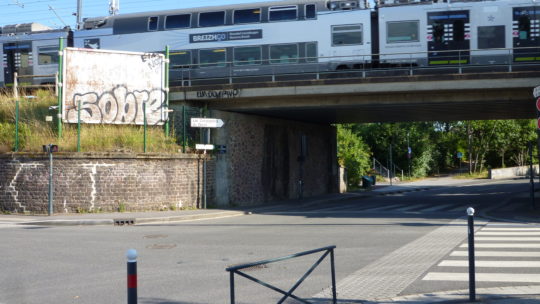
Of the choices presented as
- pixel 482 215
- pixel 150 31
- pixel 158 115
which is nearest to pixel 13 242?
pixel 158 115

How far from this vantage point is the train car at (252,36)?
26.1m

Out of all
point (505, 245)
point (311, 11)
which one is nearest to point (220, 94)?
point (311, 11)

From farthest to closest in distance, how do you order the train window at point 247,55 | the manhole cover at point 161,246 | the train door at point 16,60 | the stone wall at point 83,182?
the train door at point 16,60 → the train window at point 247,55 → the stone wall at point 83,182 → the manhole cover at point 161,246

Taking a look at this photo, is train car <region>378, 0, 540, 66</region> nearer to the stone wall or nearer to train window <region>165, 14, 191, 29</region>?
train window <region>165, 14, 191, 29</region>

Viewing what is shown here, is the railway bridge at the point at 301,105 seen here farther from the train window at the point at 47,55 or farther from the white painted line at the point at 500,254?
the white painted line at the point at 500,254

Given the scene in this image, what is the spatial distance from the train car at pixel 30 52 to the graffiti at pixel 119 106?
226 inches

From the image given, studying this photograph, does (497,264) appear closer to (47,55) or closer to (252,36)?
(252,36)

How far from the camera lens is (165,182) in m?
24.3

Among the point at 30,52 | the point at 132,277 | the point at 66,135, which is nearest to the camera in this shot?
the point at 132,277

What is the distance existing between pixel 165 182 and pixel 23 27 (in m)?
14.0

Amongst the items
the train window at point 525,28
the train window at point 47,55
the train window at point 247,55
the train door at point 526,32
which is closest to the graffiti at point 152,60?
the train window at point 247,55

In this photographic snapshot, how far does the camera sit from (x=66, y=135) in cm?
2448

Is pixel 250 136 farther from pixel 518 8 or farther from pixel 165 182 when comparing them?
pixel 518 8

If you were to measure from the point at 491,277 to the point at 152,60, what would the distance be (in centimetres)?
2051
